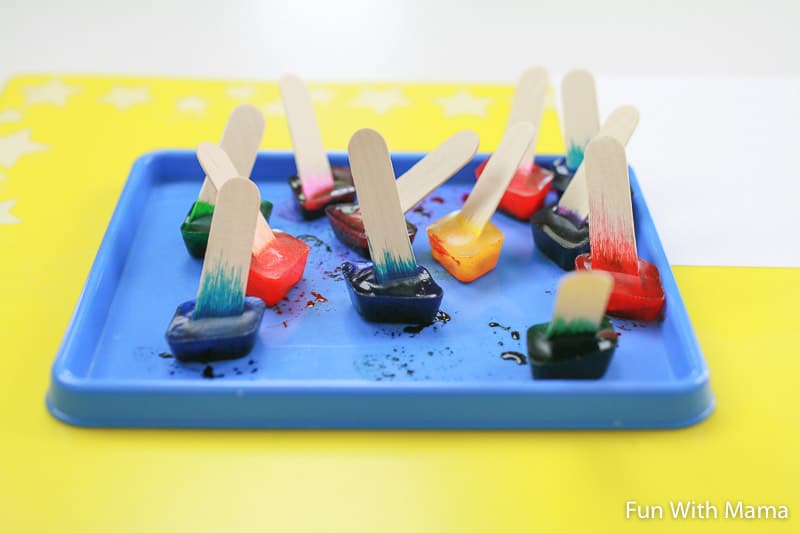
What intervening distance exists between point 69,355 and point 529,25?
1.43 meters

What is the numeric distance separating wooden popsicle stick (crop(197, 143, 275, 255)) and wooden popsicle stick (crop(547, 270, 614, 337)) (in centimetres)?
37

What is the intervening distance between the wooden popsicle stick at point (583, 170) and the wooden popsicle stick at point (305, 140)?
33 cm

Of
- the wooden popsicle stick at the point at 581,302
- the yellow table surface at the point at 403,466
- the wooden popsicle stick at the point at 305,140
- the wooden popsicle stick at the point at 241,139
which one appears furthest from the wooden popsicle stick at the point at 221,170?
the wooden popsicle stick at the point at 581,302

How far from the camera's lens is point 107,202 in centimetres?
133

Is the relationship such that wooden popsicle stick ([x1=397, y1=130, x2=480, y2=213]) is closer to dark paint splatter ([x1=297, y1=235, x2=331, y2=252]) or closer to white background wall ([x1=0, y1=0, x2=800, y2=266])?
dark paint splatter ([x1=297, y1=235, x2=331, y2=252])

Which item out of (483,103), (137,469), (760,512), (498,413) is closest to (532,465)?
(498,413)

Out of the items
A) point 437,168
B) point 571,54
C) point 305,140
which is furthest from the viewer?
point 571,54

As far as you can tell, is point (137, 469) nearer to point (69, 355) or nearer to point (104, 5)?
point (69, 355)

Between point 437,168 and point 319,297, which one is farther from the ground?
point 437,168

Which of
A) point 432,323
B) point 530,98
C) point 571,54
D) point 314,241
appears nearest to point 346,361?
point 432,323

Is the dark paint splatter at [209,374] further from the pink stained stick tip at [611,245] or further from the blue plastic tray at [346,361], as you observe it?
the pink stained stick tip at [611,245]

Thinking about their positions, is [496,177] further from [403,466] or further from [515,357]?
[403,466]

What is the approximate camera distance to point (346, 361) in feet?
3.32

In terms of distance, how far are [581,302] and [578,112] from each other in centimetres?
45
